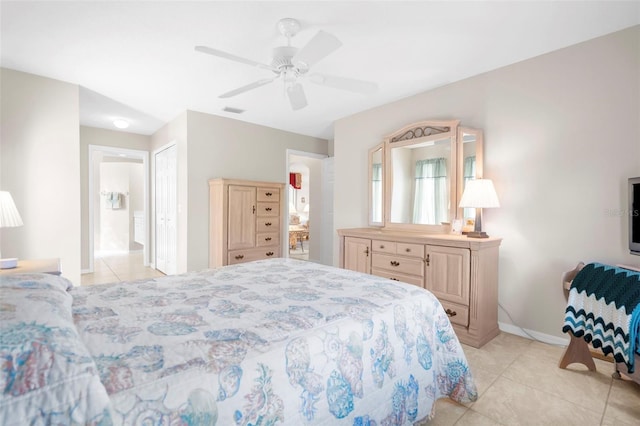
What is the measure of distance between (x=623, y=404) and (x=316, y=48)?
2805 mm

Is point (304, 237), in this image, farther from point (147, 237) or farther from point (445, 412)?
→ point (445, 412)

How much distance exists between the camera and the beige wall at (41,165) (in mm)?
2994

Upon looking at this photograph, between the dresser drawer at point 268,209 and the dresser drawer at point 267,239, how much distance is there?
283 millimetres

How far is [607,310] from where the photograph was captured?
1730 mm

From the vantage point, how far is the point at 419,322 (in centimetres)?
144

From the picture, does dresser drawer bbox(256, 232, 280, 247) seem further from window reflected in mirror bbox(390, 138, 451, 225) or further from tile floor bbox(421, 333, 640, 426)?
tile floor bbox(421, 333, 640, 426)

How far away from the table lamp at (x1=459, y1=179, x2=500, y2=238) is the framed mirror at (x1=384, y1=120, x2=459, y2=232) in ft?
1.09

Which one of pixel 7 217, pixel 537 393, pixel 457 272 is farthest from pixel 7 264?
pixel 537 393

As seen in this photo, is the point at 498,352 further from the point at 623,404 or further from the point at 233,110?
the point at 233,110

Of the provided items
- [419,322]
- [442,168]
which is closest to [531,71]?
[442,168]

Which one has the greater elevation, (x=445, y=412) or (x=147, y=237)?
(x=147, y=237)

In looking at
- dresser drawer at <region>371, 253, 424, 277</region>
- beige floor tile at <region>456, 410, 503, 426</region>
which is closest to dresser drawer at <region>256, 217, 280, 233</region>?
dresser drawer at <region>371, 253, 424, 277</region>

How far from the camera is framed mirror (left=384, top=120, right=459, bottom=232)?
3.12m

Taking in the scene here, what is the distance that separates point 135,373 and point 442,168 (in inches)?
123
